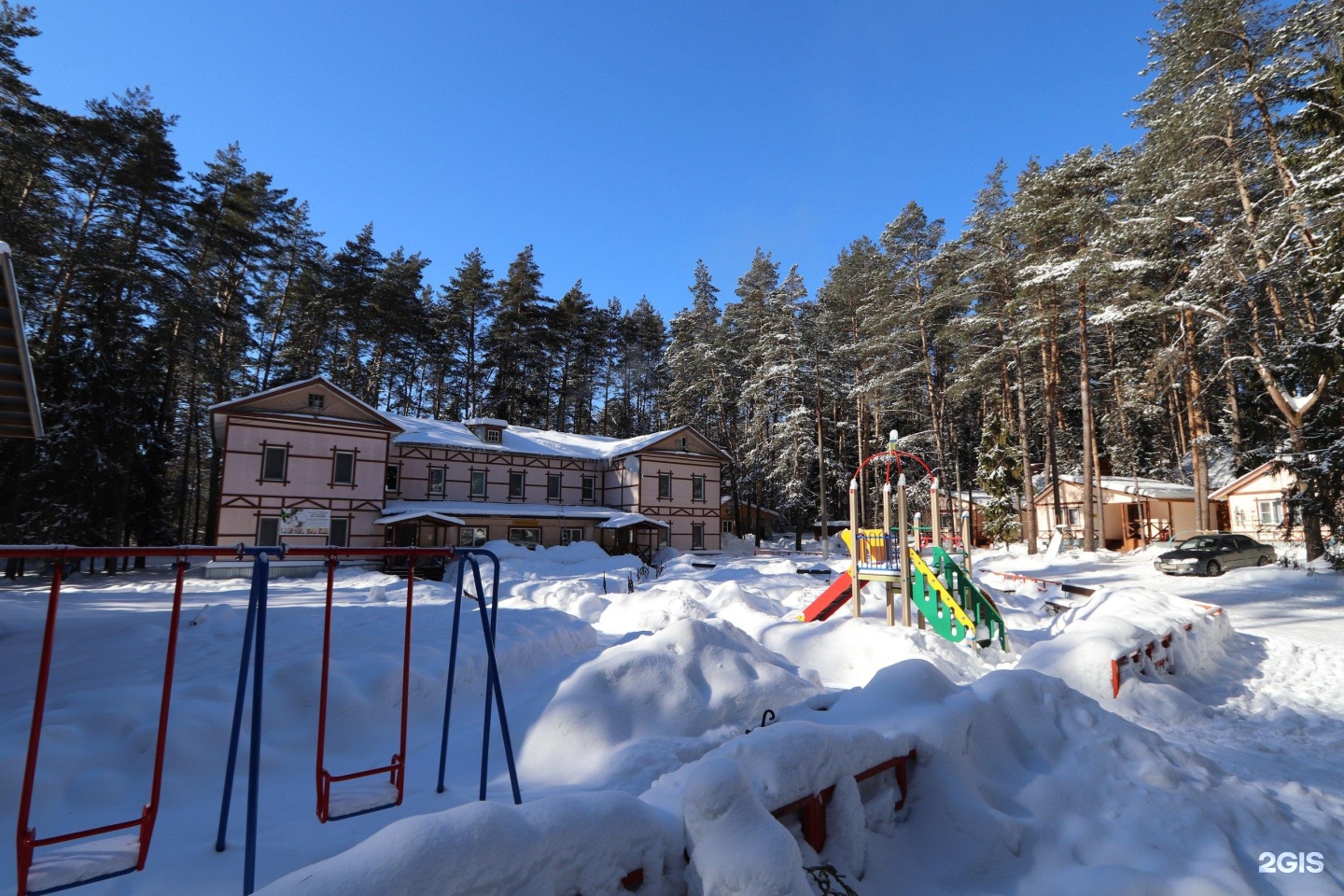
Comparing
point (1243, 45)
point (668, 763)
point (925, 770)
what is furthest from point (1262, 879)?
point (1243, 45)

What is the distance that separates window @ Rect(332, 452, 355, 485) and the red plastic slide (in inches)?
817

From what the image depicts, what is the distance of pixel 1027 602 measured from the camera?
1599cm

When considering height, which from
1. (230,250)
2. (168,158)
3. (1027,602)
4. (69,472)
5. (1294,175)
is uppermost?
(168,158)

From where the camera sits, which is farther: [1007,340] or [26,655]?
[1007,340]

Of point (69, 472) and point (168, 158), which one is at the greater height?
point (168, 158)

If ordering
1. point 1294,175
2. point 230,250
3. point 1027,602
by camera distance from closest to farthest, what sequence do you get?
point 1027,602, point 1294,175, point 230,250

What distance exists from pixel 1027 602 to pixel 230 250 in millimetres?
35047

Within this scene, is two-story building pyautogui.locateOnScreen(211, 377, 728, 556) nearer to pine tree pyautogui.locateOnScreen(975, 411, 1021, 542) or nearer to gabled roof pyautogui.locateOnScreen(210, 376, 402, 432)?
gabled roof pyautogui.locateOnScreen(210, 376, 402, 432)

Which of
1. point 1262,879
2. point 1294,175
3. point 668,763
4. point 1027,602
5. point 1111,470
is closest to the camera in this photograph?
point 1262,879

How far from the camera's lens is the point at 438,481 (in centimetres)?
2992

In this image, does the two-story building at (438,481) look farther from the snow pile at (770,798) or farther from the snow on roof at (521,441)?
the snow pile at (770,798)

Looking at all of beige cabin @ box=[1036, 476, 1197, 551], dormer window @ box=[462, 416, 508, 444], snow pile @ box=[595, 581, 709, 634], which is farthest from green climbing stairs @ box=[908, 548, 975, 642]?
dormer window @ box=[462, 416, 508, 444]

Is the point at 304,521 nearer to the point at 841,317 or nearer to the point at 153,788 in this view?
the point at 153,788

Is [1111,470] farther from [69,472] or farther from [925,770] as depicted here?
[69,472]
